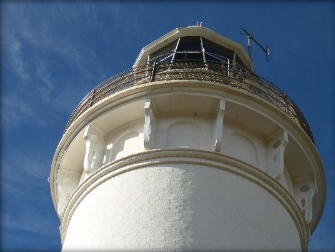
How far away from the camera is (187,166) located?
15.4 m

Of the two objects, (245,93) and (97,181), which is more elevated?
(245,93)

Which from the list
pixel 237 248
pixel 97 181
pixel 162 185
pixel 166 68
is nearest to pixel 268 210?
pixel 237 248

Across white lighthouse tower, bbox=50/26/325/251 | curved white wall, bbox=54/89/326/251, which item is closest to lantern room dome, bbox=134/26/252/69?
white lighthouse tower, bbox=50/26/325/251

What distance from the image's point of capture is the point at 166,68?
61.7 feet

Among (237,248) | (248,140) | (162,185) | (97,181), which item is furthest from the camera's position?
(248,140)

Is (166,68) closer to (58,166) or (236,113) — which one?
(236,113)

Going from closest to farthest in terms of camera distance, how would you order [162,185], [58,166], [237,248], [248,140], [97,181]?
[237,248] → [162,185] → [97,181] → [248,140] → [58,166]

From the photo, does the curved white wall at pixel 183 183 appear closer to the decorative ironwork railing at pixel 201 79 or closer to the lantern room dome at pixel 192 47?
the decorative ironwork railing at pixel 201 79

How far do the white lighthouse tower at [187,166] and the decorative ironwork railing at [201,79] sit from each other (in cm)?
4

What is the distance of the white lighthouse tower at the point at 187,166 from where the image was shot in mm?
14359

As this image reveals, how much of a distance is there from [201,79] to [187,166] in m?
3.20

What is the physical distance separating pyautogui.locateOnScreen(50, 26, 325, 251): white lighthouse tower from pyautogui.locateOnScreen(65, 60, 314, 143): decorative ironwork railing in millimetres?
43

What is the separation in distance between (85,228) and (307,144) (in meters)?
7.30

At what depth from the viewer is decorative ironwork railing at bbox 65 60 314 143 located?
17578mm
